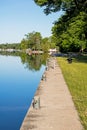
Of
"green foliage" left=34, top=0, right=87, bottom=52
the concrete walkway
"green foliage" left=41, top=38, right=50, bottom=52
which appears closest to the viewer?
the concrete walkway

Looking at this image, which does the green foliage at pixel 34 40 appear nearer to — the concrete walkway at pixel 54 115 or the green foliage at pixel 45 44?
the green foliage at pixel 45 44

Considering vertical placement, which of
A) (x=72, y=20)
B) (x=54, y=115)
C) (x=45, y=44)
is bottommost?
(x=45, y=44)

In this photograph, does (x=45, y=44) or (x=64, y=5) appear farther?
(x=45, y=44)

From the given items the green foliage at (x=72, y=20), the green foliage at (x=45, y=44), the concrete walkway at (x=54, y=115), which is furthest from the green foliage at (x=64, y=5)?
the green foliage at (x=45, y=44)

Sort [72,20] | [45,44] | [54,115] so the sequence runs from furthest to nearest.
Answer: [45,44]
[72,20]
[54,115]

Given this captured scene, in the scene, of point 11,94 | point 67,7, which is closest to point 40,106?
point 11,94

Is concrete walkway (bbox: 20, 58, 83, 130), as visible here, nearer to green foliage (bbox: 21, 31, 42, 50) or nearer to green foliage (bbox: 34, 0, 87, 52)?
green foliage (bbox: 34, 0, 87, 52)

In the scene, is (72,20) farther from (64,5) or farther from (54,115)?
(54,115)

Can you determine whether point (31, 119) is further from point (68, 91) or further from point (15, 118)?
point (68, 91)

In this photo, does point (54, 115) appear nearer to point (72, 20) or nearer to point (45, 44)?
point (72, 20)

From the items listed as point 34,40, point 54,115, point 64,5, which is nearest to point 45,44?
point 34,40

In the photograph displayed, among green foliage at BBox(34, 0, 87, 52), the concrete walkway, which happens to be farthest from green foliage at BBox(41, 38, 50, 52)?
the concrete walkway

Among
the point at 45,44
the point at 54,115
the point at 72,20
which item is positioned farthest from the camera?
the point at 45,44

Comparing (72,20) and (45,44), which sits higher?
(72,20)
